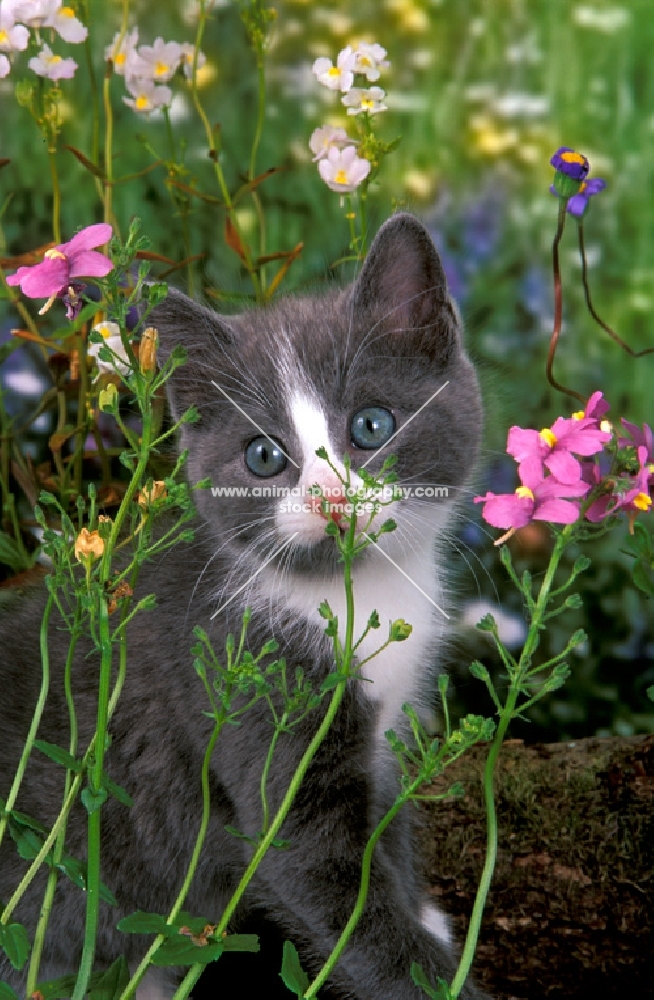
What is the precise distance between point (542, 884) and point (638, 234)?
3.53ft

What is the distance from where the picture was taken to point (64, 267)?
0.83 m

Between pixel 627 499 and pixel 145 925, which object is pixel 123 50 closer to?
pixel 627 499

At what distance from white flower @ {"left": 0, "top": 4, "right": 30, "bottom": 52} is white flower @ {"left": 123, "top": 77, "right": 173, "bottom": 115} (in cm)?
16

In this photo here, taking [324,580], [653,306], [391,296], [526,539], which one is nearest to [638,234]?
[653,306]

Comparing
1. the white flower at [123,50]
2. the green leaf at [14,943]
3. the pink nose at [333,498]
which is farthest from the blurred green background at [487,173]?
the green leaf at [14,943]

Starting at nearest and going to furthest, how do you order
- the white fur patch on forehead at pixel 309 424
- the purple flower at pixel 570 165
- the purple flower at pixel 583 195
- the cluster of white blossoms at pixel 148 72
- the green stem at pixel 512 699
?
1. the green stem at pixel 512 699
2. the white fur patch on forehead at pixel 309 424
3. the purple flower at pixel 570 165
4. the purple flower at pixel 583 195
5. the cluster of white blossoms at pixel 148 72

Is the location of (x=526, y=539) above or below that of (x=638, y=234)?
below

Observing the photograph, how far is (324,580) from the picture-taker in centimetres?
116

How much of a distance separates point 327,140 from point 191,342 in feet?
1.56

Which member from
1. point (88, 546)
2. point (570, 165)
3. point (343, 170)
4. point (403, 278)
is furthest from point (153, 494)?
point (343, 170)

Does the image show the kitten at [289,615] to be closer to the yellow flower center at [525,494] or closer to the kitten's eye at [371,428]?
the kitten's eye at [371,428]

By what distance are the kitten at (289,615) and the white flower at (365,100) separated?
1.19 feet

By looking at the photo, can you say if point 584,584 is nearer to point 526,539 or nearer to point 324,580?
point 526,539

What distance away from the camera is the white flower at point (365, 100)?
1.47 meters
